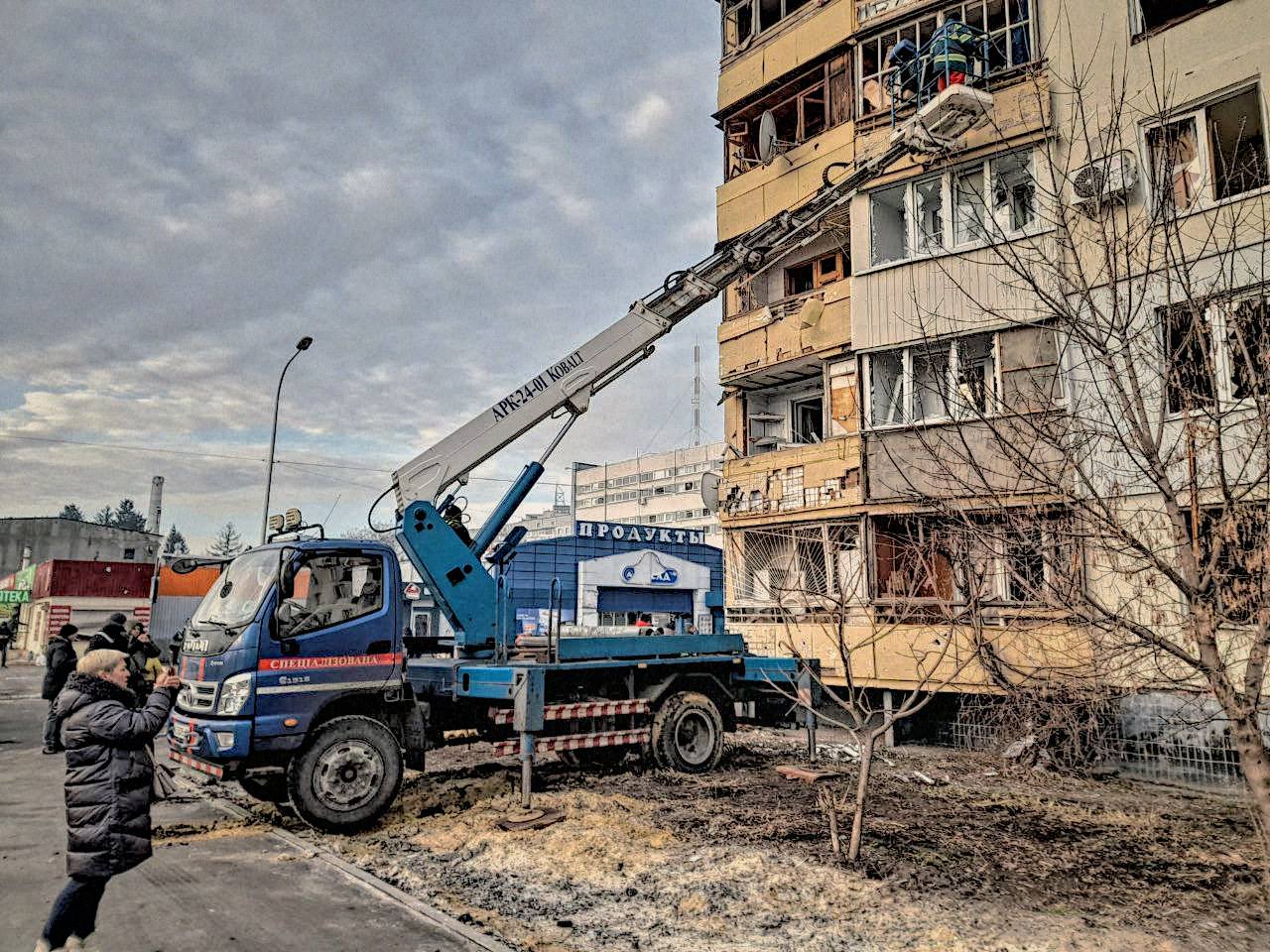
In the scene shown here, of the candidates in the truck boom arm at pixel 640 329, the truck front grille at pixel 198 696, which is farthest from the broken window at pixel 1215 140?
the truck front grille at pixel 198 696

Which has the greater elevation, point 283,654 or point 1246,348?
point 1246,348

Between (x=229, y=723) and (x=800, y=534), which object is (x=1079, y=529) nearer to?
(x=229, y=723)

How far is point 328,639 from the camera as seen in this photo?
27.9ft

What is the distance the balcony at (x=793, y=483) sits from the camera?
1561 centimetres

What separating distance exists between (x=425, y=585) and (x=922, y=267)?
1020 cm

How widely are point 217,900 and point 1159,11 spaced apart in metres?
17.1

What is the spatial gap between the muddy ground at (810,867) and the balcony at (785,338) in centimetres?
860

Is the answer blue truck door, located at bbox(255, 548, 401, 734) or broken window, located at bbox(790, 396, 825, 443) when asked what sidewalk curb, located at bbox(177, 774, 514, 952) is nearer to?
blue truck door, located at bbox(255, 548, 401, 734)

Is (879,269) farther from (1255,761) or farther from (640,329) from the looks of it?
(1255,761)

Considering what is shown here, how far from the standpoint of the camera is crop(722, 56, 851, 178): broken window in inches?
679

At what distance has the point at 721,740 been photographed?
462 inches

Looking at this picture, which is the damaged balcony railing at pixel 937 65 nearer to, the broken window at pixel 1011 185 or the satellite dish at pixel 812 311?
the broken window at pixel 1011 185

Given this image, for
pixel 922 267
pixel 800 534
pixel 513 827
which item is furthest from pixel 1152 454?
pixel 800 534

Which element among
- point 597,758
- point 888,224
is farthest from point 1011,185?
point 597,758
